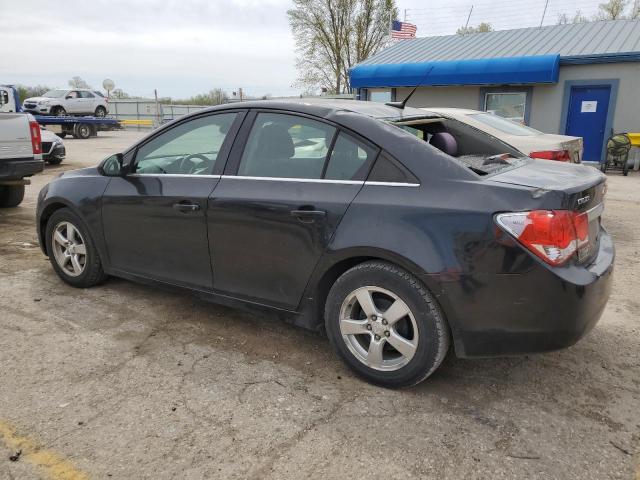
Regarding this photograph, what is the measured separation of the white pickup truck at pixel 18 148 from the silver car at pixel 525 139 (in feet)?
17.2

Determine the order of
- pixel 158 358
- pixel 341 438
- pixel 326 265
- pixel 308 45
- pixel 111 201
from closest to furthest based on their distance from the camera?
pixel 341 438 < pixel 326 265 < pixel 158 358 < pixel 111 201 < pixel 308 45

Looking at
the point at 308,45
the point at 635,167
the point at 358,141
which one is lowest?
the point at 635,167

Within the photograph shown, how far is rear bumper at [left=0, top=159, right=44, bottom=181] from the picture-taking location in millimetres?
6820

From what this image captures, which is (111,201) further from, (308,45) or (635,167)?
(308,45)

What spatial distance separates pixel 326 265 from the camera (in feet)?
9.84

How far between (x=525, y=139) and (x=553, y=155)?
0.43m

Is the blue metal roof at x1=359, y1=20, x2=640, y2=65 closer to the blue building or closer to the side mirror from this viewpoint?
the blue building

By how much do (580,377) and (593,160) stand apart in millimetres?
14971

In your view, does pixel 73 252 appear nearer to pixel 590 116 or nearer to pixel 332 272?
pixel 332 272

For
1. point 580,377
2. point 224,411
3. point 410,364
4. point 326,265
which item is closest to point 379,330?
point 410,364

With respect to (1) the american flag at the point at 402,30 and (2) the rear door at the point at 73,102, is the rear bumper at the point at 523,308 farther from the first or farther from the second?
(2) the rear door at the point at 73,102

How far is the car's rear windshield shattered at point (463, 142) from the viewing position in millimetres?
3301

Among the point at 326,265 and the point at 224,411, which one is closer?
the point at 224,411

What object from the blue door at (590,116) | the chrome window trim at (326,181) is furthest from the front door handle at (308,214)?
the blue door at (590,116)
